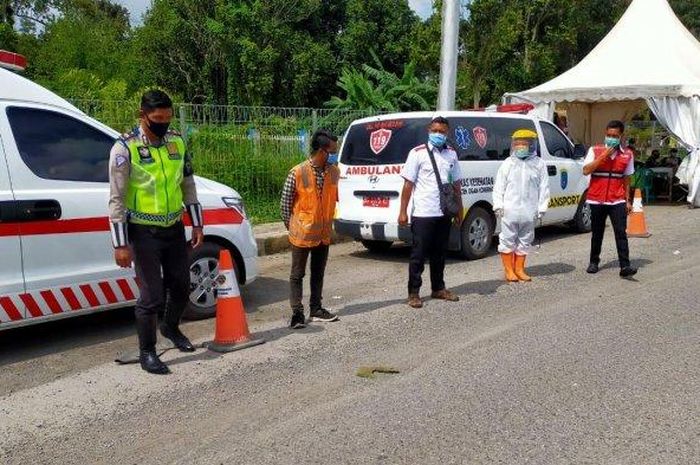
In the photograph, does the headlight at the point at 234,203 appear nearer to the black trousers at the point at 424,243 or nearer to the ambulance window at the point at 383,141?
the black trousers at the point at 424,243

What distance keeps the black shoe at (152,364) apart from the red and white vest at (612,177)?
214 inches

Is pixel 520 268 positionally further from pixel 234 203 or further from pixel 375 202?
pixel 234 203

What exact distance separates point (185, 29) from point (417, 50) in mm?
14450

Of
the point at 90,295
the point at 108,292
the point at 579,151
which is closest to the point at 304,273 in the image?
the point at 108,292

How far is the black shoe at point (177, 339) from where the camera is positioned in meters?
5.34

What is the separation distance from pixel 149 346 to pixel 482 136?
19.0 feet

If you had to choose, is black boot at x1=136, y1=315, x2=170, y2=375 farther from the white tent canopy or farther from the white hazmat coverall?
the white tent canopy

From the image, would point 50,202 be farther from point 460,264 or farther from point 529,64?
point 529,64

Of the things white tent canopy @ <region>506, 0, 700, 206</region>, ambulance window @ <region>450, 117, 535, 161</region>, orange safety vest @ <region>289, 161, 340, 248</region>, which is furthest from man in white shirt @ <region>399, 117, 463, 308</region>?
white tent canopy @ <region>506, 0, 700, 206</region>

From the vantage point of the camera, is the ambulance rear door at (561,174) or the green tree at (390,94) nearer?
the ambulance rear door at (561,174)

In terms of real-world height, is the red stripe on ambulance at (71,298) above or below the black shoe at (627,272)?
above

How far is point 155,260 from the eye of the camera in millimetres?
4816

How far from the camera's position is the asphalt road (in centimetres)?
376

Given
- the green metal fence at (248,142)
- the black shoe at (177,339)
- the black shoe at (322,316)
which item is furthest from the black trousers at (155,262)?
the green metal fence at (248,142)
